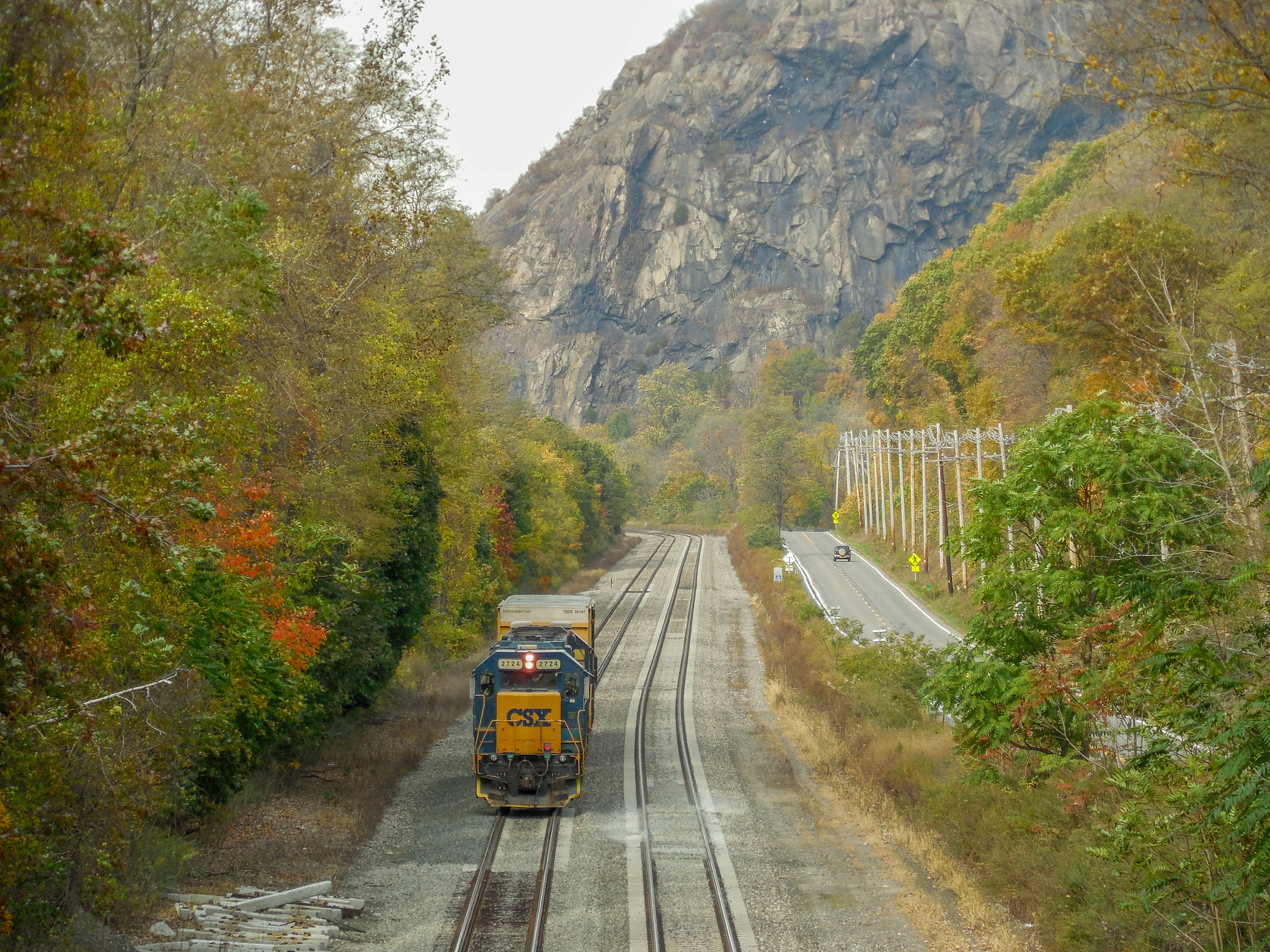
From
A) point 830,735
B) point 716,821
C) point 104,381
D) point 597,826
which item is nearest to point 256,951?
point 104,381

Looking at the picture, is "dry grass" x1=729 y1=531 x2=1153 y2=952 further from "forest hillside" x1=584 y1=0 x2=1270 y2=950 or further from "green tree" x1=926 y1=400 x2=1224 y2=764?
"green tree" x1=926 y1=400 x2=1224 y2=764

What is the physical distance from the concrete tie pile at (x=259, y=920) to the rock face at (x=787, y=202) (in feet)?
572

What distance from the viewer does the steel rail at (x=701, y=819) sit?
1216cm

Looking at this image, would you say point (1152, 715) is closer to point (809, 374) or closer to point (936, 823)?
point (936, 823)

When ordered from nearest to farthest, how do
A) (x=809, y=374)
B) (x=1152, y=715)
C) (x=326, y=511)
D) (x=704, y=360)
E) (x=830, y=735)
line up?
(x=1152, y=715)
(x=326, y=511)
(x=830, y=735)
(x=809, y=374)
(x=704, y=360)

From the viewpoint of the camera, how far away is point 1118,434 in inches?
461

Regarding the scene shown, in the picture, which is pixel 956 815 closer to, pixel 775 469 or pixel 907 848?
pixel 907 848

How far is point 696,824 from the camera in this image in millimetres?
16781

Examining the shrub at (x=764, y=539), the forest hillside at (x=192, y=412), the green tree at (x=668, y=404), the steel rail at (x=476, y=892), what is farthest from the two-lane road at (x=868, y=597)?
the green tree at (x=668, y=404)

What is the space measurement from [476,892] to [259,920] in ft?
10.2

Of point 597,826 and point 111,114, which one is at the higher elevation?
point 111,114

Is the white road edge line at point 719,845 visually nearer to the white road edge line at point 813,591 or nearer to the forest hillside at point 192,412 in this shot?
the forest hillside at point 192,412

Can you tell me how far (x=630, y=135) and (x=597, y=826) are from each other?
196 metres

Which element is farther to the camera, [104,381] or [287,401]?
[287,401]
